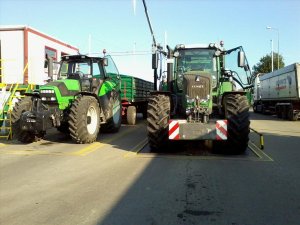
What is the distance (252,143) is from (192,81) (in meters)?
3.12

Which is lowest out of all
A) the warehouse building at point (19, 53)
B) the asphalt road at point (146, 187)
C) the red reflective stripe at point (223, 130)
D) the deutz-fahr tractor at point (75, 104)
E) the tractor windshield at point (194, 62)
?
the asphalt road at point (146, 187)

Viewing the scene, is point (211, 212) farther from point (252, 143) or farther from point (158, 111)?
point (252, 143)

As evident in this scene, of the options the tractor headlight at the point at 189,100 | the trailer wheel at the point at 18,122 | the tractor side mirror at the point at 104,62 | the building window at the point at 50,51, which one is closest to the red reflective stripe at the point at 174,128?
the tractor headlight at the point at 189,100

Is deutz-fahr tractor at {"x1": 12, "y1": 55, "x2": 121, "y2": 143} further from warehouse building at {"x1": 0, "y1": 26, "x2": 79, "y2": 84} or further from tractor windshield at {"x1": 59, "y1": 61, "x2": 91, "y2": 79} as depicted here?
warehouse building at {"x1": 0, "y1": 26, "x2": 79, "y2": 84}

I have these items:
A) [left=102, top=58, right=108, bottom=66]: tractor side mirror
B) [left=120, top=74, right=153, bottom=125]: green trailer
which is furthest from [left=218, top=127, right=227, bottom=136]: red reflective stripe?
[left=120, top=74, right=153, bottom=125]: green trailer

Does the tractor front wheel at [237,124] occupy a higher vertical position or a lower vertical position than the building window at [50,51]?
lower

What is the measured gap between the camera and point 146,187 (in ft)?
21.6

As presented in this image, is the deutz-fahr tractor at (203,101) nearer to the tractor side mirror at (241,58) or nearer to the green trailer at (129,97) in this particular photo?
the tractor side mirror at (241,58)

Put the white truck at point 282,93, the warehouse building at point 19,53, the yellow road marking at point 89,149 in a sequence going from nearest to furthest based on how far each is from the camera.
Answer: the yellow road marking at point 89,149, the warehouse building at point 19,53, the white truck at point 282,93

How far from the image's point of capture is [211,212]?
5.33m

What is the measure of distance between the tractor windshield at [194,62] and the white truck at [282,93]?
12011 millimetres

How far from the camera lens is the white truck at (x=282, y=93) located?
71.9 feet

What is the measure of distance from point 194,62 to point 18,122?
5345 millimetres

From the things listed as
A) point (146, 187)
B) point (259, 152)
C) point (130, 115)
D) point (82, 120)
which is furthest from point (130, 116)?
point (146, 187)
